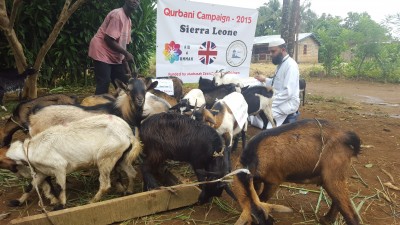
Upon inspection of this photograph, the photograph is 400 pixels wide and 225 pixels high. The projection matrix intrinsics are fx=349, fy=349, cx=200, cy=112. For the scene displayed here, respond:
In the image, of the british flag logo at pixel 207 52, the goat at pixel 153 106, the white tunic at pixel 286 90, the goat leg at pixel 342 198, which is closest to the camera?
the goat leg at pixel 342 198

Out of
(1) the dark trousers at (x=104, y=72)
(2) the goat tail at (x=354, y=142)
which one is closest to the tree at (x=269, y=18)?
(1) the dark trousers at (x=104, y=72)

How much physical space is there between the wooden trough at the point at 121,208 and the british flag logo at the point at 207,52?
5.16 m

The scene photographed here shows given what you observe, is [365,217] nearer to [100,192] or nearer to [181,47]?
[100,192]

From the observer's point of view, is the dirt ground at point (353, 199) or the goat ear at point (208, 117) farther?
the goat ear at point (208, 117)

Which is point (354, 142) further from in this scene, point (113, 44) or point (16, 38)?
point (16, 38)

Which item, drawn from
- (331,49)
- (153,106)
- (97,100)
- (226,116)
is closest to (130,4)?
(97,100)

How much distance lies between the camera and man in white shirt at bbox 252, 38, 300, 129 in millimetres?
7051

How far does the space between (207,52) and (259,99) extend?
251 centimetres

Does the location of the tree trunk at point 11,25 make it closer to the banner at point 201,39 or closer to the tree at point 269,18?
the banner at point 201,39

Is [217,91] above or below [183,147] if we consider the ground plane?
above

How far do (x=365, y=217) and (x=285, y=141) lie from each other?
1.42 meters

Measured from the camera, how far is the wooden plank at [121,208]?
3.26 metres

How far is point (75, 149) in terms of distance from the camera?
3797 mm

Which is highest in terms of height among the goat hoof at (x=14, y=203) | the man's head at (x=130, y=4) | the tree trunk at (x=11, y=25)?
the man's head at (x=130, y=4)
